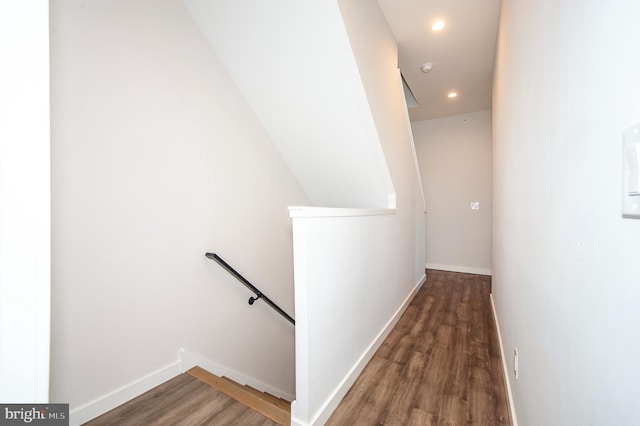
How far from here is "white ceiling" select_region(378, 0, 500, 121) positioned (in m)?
2.43

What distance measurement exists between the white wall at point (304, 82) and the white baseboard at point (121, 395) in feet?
6.59

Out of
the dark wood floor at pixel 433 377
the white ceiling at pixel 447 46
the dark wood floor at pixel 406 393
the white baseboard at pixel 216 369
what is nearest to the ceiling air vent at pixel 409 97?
the white ceiling at pixel 447 46

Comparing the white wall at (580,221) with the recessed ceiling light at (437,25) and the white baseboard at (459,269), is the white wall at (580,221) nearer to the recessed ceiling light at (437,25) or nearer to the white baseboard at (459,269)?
the recessed ceiling light at (437,25)

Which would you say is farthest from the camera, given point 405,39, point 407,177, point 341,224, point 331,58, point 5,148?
point 407,177

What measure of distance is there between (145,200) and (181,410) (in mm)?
1247

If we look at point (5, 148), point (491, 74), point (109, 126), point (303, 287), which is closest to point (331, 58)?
point (109, 126)

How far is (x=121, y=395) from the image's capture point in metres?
1.50

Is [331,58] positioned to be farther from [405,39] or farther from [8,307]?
[8,307]

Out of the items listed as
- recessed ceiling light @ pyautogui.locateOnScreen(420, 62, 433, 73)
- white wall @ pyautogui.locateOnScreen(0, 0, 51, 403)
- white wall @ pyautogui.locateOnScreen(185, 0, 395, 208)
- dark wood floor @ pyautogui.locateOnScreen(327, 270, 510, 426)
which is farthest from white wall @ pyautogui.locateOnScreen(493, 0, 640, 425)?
recessed ceiling light @ pyautogui.locateOnScreen(420, 62, 433, 73)

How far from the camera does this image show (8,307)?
27.2 inches

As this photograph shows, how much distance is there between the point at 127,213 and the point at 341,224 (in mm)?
1296

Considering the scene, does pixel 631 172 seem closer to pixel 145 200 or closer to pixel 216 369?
pixel 145 200

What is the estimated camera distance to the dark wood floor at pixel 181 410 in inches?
55.2

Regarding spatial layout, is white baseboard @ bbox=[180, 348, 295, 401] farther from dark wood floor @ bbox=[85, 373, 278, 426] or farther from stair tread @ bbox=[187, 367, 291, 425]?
dark wood floor @ bbox=[85, 373, 278, 426]
